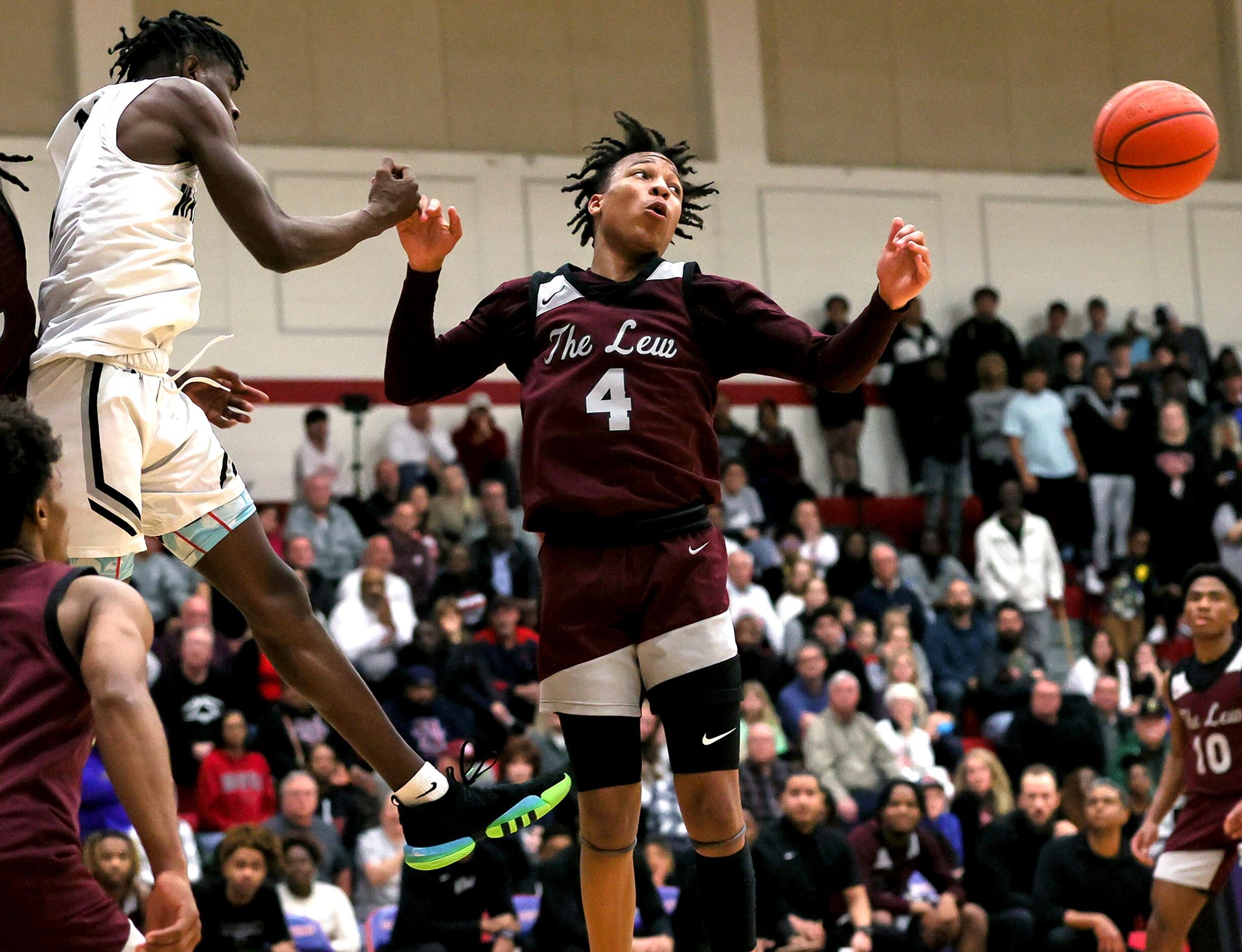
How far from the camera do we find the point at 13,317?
→ 446 centimetres

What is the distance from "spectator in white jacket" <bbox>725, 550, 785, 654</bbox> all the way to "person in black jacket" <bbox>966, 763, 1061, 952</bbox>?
8.03 feet

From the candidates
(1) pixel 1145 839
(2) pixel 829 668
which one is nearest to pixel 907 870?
(2) pixel 829 668

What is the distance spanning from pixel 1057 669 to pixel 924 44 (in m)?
7.03

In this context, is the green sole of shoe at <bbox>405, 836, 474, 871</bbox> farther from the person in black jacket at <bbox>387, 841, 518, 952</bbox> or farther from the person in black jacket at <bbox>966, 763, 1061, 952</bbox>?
the person in black jacket at <bbox>966, 763, 1061, 952</bbox>

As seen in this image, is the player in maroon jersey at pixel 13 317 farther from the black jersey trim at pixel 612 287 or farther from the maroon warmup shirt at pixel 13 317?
the black jersey trim at pixel 612 287

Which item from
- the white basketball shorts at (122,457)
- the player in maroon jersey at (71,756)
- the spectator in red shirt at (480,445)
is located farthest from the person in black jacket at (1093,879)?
the player in maroon jersey at (71,756)

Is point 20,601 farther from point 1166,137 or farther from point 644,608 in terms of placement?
point 1166,137

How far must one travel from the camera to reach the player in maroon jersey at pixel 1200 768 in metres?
8.31

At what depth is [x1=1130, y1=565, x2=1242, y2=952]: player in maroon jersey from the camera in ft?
27.3

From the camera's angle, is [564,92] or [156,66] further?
[564,92]

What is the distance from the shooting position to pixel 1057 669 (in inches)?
631

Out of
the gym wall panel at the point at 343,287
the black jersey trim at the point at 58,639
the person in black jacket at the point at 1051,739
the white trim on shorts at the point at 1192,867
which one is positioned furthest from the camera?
the gym wall panel at the point at 343,287

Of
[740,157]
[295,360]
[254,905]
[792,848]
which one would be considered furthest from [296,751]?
[740,157]

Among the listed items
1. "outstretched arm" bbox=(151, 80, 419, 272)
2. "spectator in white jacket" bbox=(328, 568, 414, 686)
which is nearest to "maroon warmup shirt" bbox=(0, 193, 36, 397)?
"outstretched arm" bbox=(151, 80, 419, 272)
